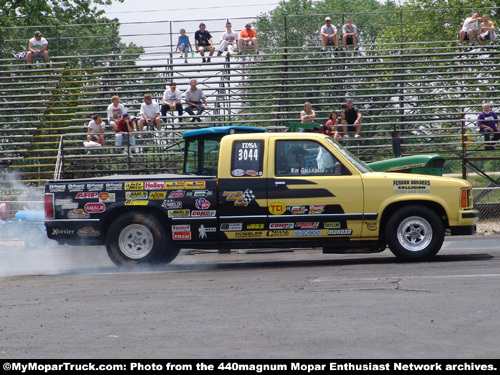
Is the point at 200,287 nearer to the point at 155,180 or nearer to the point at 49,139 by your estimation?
the point at 155,180

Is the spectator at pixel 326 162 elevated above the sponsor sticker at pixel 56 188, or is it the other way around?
the spectator at pixel 326 162

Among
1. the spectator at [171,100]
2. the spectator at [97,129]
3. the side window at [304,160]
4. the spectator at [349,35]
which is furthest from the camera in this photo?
the spectator at [349,35]

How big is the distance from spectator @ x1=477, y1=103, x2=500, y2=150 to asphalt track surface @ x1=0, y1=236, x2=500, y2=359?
9874 millimetres

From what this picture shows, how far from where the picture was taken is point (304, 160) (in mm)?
11484

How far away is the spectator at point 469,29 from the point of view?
26120mm

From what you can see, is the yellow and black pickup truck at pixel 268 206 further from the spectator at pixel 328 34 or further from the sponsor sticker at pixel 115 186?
the spectator at pixel 328 34

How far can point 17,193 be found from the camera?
2288 cm

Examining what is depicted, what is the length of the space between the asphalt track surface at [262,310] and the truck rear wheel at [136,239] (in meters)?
0.25

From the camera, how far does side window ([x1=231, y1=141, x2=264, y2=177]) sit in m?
11.5

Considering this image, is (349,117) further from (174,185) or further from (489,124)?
(174,185)

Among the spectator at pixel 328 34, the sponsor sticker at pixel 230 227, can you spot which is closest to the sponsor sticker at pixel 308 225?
the sponsor sticker at pixel 230 227

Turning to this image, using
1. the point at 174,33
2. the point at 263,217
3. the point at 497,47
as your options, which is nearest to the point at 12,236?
the point at 263,217

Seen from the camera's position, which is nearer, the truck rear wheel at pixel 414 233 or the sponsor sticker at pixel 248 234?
the truck rear wheel at pixel 414 233
